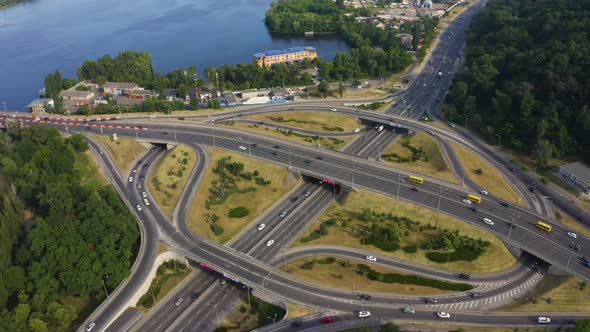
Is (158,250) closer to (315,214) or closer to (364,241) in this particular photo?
(315,214)

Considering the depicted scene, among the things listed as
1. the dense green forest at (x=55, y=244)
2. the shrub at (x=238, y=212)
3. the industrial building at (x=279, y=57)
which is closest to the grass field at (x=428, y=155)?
the shrub at (x=238, y=212)

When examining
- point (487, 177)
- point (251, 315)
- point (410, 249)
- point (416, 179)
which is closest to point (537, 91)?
point (487, 177)

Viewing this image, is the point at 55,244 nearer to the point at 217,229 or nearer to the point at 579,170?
the point at 217,229

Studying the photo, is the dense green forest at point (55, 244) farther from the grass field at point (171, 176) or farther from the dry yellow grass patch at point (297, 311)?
the dry yellow grass patch at point (297, 311)

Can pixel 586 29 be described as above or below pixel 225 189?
above

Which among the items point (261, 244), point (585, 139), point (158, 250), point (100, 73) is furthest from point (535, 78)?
point (100, 73)

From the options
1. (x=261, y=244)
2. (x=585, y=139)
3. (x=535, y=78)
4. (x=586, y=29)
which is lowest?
(x=261, y=244)
